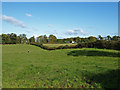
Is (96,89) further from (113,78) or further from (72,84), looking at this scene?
(113,78)

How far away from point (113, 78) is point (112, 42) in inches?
659

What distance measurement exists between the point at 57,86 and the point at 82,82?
1190mm

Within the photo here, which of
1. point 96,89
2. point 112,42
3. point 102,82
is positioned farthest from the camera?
point 112,42

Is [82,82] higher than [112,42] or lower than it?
lower

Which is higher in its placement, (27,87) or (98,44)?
(98,44)

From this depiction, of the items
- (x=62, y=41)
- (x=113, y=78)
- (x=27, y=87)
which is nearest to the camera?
(x=27, y=87)

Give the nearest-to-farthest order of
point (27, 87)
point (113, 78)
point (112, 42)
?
point (27, 87) → point (113, 78) → point (112, 42)

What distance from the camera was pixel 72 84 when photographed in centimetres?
482

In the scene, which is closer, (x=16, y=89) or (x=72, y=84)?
(x=16, y=89)

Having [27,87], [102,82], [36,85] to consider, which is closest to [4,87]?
[27,87]

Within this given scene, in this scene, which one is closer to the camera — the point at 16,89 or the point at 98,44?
the point at 16,89

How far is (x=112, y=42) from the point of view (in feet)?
66.8

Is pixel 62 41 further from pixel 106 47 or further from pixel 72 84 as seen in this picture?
pixel 72 84

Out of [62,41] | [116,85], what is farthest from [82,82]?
[62,41]
